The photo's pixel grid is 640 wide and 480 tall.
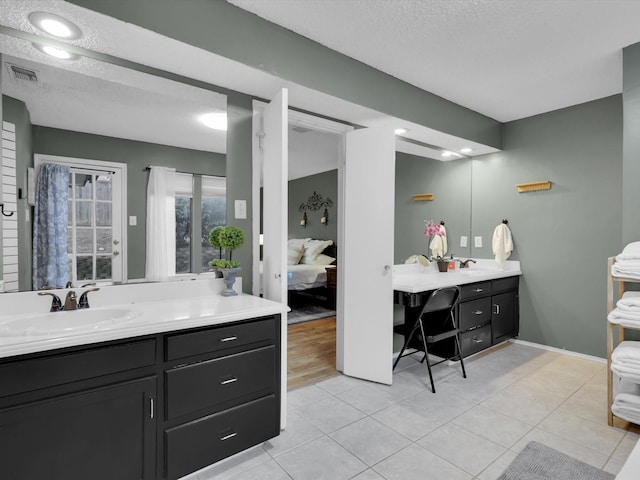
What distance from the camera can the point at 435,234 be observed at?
12.2ft

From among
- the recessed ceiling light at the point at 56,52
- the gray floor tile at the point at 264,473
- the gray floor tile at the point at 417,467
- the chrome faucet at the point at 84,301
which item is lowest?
the gray floor tile at the point at 264,473

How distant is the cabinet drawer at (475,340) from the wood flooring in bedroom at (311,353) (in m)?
1.17

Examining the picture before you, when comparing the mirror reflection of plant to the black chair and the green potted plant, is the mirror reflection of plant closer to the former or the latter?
the green potted plant

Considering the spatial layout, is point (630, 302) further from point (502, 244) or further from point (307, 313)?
point (307, 313)

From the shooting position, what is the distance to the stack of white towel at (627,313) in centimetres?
193

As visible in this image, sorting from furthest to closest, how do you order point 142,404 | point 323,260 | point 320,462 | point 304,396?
point 323,260, point 304,396, point 320,462, point 142,404

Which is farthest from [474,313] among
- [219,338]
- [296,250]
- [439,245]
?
[296,250]

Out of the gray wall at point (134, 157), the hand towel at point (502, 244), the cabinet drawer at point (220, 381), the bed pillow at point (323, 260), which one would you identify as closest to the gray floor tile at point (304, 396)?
the cabinet drawer at point (220, 381)

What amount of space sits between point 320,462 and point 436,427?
779mm

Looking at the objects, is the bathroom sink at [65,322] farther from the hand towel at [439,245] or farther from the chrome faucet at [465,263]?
the chrome faucet at [465,263]

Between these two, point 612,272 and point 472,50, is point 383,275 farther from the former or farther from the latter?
point 472,50

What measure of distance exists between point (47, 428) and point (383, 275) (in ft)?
6.96

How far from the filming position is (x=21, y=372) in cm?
117

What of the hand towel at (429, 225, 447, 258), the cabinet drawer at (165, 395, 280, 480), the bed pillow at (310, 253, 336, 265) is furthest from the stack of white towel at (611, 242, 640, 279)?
the bed pillow at (310, 253, 336, 265)
